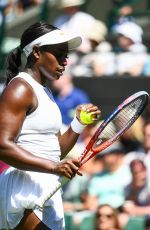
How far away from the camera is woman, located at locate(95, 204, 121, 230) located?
706 centimetres

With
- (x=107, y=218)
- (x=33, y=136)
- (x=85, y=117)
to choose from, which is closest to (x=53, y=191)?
(x=33, y=136)

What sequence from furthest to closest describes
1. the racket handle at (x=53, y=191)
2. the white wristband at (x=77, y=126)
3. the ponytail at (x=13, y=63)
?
the white wristband at (x=77, y=126) < the ponytail at (x=13, y=63) < the racket handle at (x=53, y=191)

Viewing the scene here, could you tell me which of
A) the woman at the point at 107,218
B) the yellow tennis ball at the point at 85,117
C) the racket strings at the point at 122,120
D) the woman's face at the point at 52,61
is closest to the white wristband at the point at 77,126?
the yellow tennis ball at the point at 85,117

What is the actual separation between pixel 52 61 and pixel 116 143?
389cm

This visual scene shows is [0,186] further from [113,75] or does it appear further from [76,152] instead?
[113,75]

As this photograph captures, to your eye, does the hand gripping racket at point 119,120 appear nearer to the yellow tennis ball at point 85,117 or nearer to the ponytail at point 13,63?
the yellow tennis ball at point 85,117

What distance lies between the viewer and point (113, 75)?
9.84 m

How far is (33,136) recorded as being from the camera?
4.60m

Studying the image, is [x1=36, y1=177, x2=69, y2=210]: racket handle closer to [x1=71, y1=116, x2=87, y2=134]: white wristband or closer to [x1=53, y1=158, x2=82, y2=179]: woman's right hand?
[x1=53, y1=158, x2=82, y2=179]: woman's right hand

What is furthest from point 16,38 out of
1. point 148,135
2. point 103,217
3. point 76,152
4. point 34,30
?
point 34,30

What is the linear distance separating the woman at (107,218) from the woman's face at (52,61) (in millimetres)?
2631

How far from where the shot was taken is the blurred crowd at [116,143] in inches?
301

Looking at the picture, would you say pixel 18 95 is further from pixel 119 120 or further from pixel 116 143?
pixel 116 143

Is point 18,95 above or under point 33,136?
above
